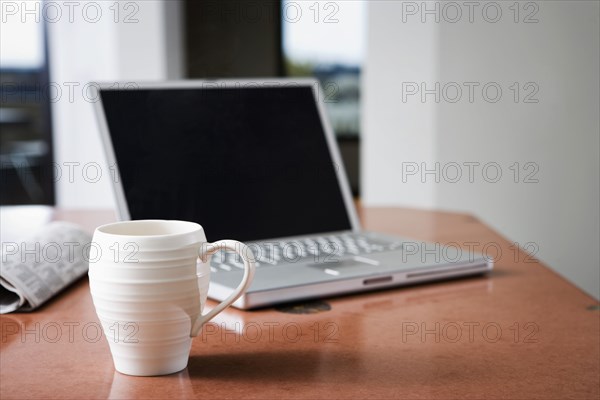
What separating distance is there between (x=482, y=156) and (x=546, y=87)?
549mm

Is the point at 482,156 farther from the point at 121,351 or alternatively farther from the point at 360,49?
the point at 360,49

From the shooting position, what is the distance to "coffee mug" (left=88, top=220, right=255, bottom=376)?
58 cm

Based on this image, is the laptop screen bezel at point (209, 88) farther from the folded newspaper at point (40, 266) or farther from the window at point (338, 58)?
the window at point (338, 58)

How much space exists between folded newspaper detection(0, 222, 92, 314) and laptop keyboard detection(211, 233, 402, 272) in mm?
183

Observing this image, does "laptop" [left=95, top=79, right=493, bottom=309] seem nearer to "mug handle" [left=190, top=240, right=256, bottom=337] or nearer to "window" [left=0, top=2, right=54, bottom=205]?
"mug handle" [left=190, top=240, right=256, bottom=337]

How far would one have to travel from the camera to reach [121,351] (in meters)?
0.61

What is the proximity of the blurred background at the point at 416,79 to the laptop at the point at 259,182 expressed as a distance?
5 cm

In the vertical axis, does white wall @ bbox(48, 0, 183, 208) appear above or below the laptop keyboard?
above

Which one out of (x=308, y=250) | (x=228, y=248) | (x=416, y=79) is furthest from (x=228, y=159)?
(x=416, y=79)

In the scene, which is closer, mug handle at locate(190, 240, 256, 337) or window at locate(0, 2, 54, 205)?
mug handle at locate(190, 240, 256, 337)

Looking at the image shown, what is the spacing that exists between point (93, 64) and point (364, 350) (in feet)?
10.3

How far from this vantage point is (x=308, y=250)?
1.00m

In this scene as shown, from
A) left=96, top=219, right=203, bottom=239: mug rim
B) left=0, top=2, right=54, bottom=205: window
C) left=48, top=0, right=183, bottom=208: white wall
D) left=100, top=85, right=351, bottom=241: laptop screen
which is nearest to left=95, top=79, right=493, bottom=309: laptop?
left=100, top=85, right=351, bottom=241: laptop screen

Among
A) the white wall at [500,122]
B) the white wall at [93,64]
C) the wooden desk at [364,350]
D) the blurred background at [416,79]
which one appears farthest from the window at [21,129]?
the wooden desk at [364,350]
